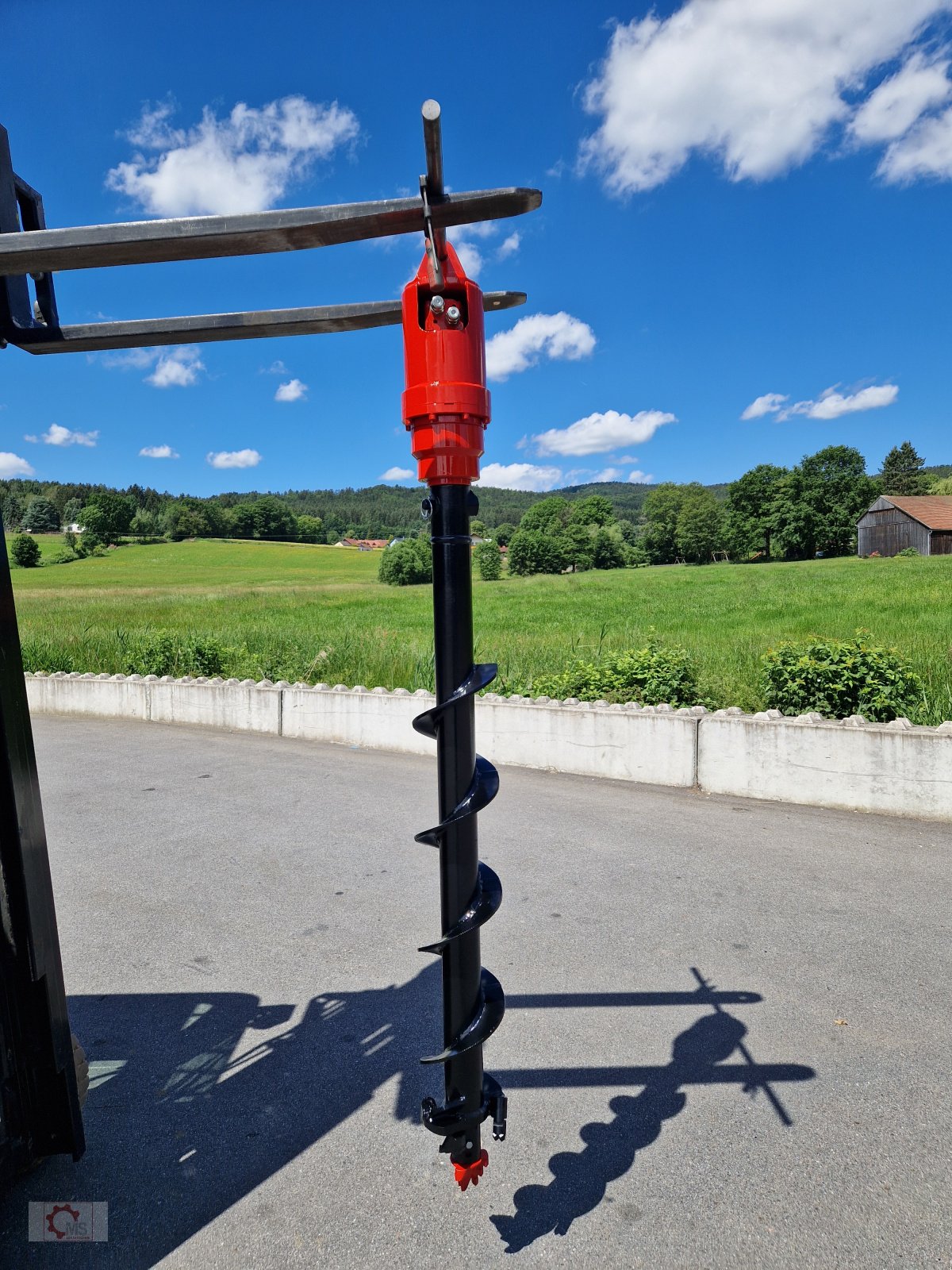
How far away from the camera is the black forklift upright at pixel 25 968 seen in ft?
7.23

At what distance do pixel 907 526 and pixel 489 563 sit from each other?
120 feet

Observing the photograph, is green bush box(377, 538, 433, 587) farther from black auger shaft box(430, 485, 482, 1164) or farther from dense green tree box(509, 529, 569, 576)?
black auger shaft box(430, 485, 482, 1164)

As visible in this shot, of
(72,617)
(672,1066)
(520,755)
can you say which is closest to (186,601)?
(72,617)

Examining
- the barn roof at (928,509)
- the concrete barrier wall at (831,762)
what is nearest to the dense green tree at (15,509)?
the concrete barrier wall at (831,762)

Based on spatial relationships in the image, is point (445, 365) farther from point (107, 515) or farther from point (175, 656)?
point (107, 515)

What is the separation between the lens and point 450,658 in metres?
1.75

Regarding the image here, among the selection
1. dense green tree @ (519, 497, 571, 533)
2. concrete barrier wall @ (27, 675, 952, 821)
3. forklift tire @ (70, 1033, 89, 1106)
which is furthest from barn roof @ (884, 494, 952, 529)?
forklift tire @ (70, 1033, 89, 1106)

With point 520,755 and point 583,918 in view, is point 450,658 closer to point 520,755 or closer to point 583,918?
point 583,918

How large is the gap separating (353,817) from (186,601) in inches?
1110

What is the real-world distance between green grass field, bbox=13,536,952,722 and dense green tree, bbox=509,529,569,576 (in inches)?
273

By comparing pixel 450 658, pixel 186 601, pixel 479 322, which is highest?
pixel 479 322

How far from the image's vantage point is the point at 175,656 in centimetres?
1203

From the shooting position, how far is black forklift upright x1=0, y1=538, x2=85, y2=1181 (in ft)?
7.23

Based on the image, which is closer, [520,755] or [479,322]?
[479,322]
